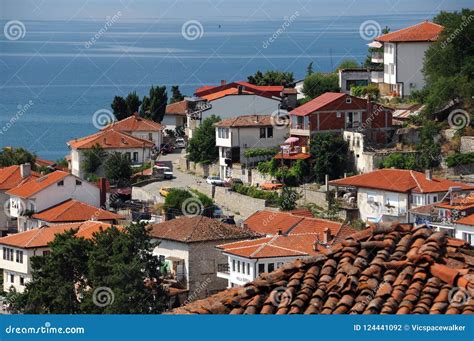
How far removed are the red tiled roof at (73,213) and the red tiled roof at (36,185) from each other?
0.52m

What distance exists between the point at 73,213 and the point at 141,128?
10349 mm

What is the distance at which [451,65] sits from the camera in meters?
35.8

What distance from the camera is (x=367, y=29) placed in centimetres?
5922

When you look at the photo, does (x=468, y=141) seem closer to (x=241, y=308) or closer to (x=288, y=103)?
(x=288, y=103)

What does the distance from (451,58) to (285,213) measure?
8836 mm

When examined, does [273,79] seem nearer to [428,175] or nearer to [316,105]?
[316,105]

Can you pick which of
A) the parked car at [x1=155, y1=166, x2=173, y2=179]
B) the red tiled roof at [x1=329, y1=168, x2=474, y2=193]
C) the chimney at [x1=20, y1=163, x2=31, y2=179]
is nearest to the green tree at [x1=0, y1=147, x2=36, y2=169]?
the chimney at [x1=20, y1=163, x2=31, y2=179]

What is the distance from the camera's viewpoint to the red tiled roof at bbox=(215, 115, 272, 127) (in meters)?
36.8

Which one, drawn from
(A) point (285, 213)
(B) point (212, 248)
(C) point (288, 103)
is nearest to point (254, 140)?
(C) point (288, 103)

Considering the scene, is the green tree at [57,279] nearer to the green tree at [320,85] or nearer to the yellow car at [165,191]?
the yellow car at [165,191]

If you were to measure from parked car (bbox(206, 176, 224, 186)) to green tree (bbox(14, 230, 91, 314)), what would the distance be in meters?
9.33

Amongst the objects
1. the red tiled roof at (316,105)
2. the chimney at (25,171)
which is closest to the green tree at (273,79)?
the red tiled roof at (316,105)

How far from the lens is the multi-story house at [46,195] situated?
3375 centimetres

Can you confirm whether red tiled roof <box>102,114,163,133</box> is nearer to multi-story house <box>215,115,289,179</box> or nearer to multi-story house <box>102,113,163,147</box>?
multi-story house <box>102,113,163,147</box>
